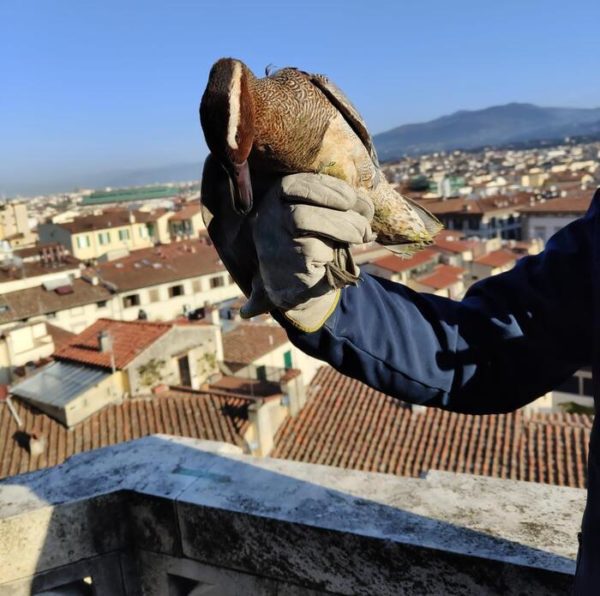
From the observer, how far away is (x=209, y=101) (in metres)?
1.45

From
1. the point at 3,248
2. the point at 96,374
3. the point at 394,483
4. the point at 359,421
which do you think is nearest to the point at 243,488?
the point at 394,483

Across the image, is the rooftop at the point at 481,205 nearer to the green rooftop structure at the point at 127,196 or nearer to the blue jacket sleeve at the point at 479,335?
the blue jacket sleeve at the point at 479,335

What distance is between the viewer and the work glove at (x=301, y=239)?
1490mm

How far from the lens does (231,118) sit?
145 centimetres

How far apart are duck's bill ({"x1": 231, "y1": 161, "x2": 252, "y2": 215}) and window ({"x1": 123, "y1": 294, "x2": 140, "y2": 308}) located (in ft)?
106

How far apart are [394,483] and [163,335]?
14.0 meters

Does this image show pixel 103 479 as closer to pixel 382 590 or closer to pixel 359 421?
pixel 382 590

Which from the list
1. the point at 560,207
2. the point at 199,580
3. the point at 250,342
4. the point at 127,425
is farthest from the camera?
the point at 560,207

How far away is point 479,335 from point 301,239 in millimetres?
608

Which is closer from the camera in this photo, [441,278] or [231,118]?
[231,118]

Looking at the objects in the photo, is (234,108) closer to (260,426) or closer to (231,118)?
(231,118)

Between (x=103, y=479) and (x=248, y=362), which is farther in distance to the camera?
(x=248, y=362)

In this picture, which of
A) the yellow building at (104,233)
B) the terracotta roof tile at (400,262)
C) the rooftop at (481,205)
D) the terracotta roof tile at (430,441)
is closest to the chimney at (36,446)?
the terracotta roof tile at (430,441)

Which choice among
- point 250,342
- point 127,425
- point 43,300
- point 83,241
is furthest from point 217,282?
point 127,425
